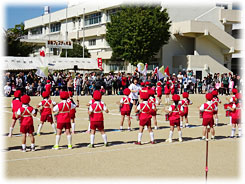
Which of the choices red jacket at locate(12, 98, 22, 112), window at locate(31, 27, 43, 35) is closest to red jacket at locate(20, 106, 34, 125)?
red jacket at locate(12, 98, 22, 112)

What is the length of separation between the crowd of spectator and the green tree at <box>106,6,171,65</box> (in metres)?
7.99

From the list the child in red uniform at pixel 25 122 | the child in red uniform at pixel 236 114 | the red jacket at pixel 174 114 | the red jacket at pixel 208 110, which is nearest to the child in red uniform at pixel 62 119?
the child in red uniform at pixel 25 122

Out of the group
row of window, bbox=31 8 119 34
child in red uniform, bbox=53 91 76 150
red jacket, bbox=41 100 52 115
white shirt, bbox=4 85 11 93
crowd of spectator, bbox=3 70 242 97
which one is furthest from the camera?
row of window, bbox=31 8 119 34

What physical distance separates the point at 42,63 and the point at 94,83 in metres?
6.47

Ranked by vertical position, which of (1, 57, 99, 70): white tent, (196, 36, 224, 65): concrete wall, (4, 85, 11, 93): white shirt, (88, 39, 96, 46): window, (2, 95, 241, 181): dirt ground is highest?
(88, 39, 96, 46): window

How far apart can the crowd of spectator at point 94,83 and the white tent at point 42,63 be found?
1.29m

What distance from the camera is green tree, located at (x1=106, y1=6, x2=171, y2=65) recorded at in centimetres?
3850

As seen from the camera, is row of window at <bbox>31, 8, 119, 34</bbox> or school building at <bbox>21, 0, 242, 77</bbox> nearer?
school building at <bbox>21, 0, 242, 77</bbox>

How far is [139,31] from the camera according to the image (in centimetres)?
3850

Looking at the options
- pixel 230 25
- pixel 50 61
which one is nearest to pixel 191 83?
pixel 50 61

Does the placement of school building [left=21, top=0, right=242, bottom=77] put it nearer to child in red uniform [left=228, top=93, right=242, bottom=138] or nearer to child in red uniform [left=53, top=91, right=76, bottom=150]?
child in red uniform [left=228, top=93, right=242, bottom=138]

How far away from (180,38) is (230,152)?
37514 millimetres

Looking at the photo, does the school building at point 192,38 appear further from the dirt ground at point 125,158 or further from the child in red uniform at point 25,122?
the child in red uniform at point 25,122

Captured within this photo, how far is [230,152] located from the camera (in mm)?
9938
